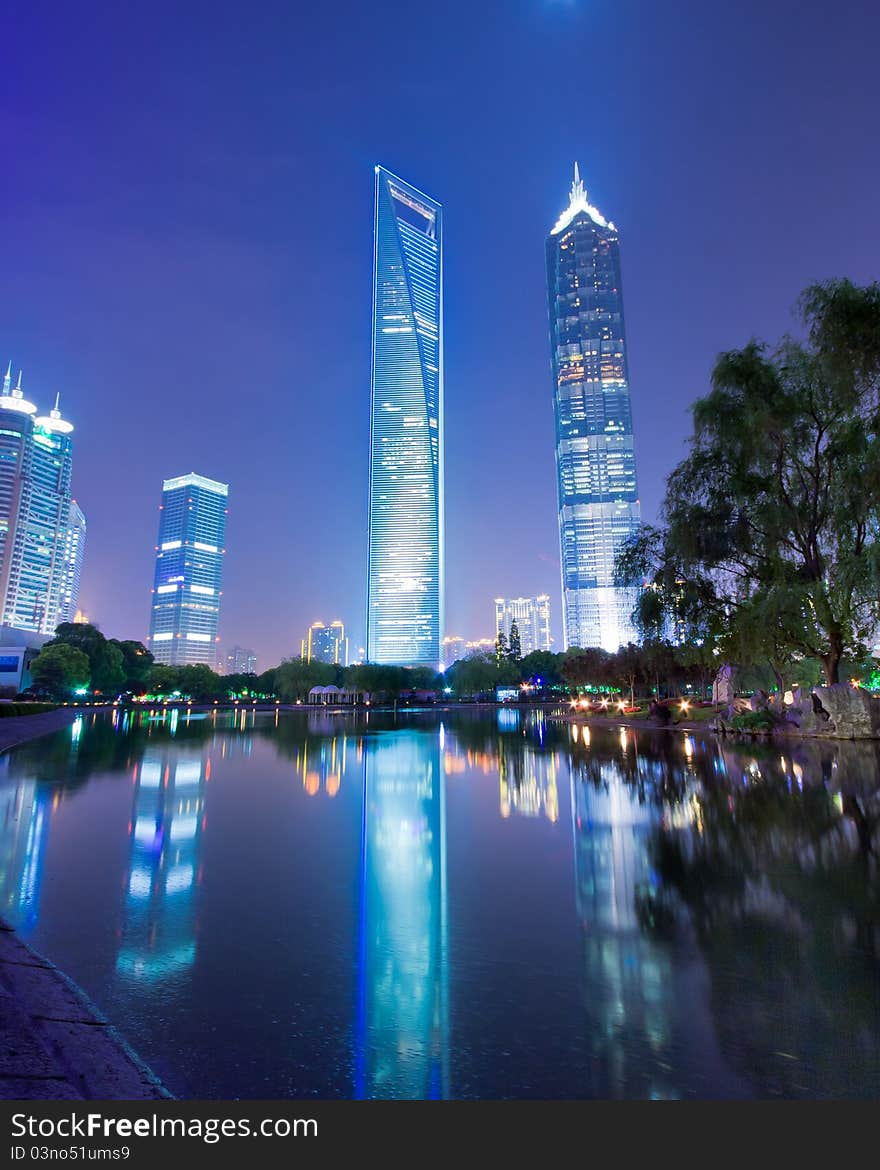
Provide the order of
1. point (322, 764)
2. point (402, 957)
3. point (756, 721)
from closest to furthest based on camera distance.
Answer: point (402, 957), point (322, 764), point (756, 721)

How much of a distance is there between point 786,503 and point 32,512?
187m

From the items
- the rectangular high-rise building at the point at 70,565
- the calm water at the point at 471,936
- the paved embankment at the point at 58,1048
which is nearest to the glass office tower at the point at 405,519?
the rectangular high-rise building at the point at 70,565

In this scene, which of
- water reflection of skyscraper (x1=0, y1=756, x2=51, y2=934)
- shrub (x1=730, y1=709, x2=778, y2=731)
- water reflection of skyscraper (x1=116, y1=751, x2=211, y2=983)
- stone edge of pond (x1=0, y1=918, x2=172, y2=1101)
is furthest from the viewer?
shrub (x1=730, y1=709, x2=778, y2=731)

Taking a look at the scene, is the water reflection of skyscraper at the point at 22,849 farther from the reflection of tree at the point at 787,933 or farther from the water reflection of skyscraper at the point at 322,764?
the reflection of tree at the point at 787,933

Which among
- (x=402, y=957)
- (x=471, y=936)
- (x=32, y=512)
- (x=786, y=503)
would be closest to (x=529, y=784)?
(x=471, y=936)

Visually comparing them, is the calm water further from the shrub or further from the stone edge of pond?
the shrub

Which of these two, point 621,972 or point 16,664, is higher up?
point 16,664

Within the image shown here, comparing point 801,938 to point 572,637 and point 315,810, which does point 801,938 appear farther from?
point 572,637

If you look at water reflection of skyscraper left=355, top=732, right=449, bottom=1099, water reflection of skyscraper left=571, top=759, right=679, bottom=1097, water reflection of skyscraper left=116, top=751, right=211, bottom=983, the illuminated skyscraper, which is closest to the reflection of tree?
water reflection of skyscraper left=571, top=759, right=679, bottom=1097

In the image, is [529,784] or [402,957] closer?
[402,957]

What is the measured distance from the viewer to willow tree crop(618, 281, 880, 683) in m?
20.1

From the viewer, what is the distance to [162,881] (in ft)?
22.3

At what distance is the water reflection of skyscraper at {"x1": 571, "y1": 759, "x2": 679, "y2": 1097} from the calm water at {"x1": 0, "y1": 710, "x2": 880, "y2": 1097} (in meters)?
0.02

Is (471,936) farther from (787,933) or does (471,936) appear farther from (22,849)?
(22,849)
